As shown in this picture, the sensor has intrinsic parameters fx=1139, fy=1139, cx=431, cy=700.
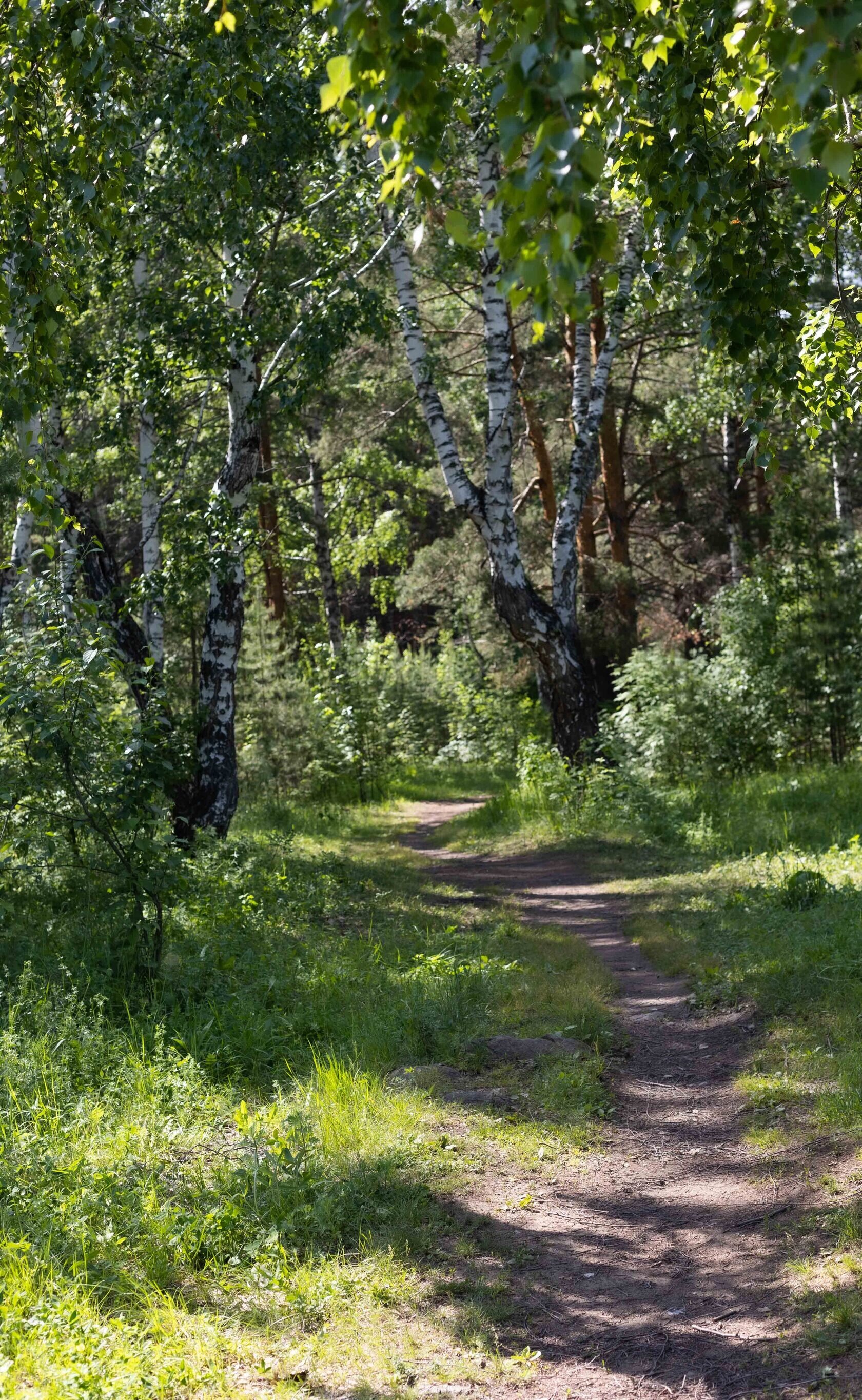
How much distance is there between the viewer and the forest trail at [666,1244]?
129 inches

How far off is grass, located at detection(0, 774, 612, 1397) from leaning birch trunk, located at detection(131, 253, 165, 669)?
569 centimetres

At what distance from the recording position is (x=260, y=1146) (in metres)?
4.61

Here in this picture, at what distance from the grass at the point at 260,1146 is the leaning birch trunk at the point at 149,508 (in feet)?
18.7

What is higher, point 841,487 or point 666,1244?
point 841,487

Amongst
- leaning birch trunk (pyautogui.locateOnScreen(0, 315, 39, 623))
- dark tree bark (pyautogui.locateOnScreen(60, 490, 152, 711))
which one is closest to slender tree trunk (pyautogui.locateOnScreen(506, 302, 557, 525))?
leaning birch trunk (pyautogui.locateOnScreen(0, 315, 39, 623))

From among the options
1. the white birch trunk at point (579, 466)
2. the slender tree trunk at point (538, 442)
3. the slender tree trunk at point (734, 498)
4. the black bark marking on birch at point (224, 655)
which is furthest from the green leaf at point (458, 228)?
the slender tree trunk at point (734, 498)

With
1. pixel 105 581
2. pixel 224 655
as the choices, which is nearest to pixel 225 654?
pixel 224 655

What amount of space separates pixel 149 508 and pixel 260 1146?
10593 millimetres

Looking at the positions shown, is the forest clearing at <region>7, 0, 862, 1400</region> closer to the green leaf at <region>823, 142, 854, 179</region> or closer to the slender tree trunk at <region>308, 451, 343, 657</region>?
the green leaf at <region>823, 142, 854, 179</region>

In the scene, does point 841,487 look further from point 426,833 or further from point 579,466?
point 426,833

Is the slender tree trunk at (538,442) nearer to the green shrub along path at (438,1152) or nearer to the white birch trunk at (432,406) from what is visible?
the white birch trunk at (432,406)

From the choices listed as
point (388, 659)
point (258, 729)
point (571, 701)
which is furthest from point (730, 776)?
point (388, 659)

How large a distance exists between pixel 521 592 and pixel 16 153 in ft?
29.1

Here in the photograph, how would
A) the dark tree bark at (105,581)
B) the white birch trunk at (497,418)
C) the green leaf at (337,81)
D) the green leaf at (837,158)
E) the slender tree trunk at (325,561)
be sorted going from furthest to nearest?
the slender tree trunk at (325,561) < the white birch trunk at (497,418) < the dark tree bark at (105,581) < the green leaf at (337,81) < the green leaf at (837,158)
